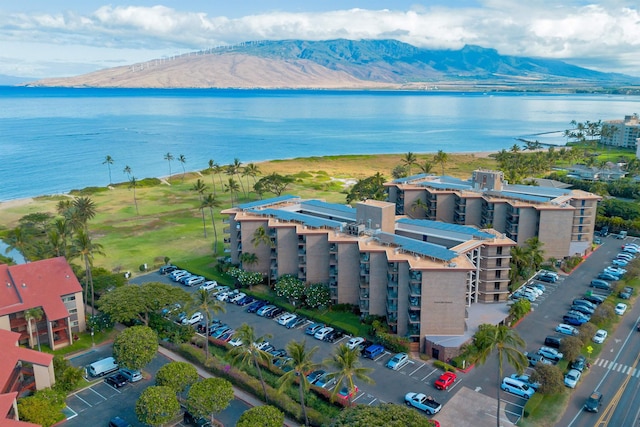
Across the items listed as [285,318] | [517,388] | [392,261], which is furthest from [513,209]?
[285,318]

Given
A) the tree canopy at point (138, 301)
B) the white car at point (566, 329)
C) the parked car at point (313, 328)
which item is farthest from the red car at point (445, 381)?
the tree canopy at point (138, 301)

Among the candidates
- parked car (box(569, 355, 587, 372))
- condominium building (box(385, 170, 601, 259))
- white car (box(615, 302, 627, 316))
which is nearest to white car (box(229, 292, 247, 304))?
condominium building (box(385, 170, 601, 259))

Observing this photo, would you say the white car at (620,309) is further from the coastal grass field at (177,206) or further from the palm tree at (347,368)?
the coastal grass field at (177,206)

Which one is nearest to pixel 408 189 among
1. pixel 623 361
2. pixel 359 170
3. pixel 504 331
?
pixel 623 361

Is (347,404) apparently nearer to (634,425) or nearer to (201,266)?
(634,425)

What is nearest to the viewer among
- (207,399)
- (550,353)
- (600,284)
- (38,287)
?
(207,399)

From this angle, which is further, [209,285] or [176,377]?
[209,285]

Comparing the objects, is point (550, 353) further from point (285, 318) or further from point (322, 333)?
point (285, 318)
